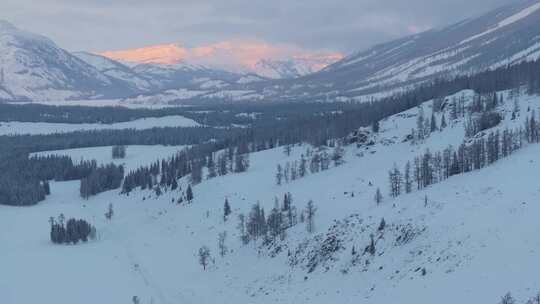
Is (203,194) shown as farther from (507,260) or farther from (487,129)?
(507,260)

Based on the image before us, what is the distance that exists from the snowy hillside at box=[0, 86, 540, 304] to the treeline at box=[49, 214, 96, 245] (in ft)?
8.22

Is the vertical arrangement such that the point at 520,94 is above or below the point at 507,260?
above

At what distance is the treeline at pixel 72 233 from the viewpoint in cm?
15300

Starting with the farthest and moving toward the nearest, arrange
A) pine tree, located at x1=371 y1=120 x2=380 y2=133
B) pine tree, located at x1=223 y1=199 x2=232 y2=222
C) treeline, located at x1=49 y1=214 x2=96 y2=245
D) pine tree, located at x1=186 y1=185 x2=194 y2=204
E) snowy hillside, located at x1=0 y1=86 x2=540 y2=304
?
pine tree, located at x1=371 y1=120 x2=380 y2=133 → pine tree, located at x1=186 y1=185 x2=194 y2=204 → treeline, located at x1=49 y1=214 x2=96 y2=245 → pine tree, located at x1=223 y1=199 x2=232 y2=222 → snowy hillside, located at x1=0 y1=86 x2=540 y2=304

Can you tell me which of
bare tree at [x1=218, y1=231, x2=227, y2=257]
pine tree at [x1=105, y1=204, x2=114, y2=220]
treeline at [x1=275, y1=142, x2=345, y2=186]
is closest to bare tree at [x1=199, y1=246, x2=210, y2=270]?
bare tree at [x1=218, y1=231, x2=227, y2=257]

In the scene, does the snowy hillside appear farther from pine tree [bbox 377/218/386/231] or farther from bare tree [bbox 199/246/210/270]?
bare tree [bbox 199/246/210/270]

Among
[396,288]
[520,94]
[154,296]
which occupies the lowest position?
[154,296]

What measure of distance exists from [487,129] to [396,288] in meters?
85.0

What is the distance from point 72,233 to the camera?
154 meters

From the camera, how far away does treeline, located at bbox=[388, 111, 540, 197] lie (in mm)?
116750

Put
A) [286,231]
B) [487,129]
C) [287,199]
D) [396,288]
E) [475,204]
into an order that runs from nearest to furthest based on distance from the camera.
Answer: [396,288], [475,204], [286,231], [287,199], [487,129]

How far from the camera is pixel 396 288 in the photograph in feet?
241

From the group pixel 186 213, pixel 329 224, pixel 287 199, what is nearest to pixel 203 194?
pixel 186 213

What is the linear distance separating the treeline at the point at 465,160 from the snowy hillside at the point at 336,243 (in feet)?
15.2
